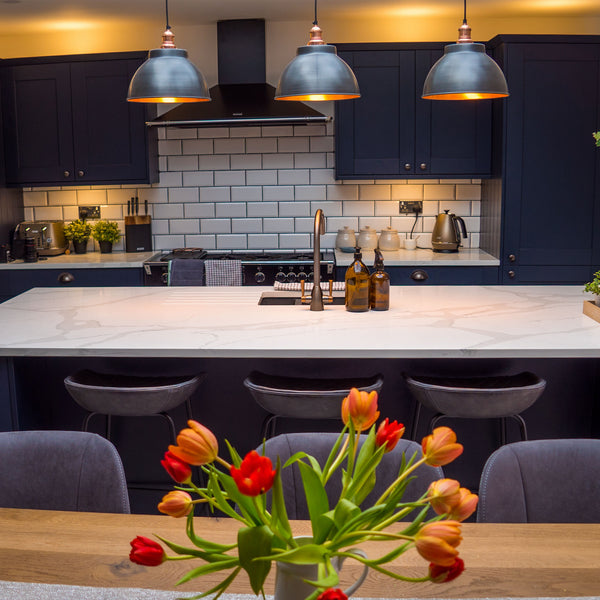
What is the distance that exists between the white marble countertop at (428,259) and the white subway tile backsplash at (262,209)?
2.17 ft

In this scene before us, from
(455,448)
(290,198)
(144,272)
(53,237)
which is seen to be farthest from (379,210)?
(455,448)

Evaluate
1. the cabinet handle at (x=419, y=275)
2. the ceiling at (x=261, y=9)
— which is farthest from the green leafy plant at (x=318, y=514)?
the ceiling at (x=261, y=9)

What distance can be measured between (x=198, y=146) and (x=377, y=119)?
53.1 inches

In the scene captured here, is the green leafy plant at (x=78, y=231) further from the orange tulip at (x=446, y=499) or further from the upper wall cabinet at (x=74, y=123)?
the orange tulip at (x=446, y=499)

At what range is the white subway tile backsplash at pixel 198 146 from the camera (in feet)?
18.1

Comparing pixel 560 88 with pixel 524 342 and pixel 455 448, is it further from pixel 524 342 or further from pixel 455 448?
pixel 455 448

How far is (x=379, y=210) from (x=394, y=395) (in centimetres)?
284

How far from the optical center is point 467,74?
8.73 ft

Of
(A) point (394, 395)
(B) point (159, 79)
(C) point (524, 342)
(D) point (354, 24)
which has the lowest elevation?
(A) point (394, 395)

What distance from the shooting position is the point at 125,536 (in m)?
1.46

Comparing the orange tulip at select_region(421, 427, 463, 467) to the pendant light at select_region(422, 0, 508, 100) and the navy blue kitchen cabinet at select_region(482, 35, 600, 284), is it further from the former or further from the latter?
the navy blue kitchen cabinet at select_region(482, 35, 600, 284)

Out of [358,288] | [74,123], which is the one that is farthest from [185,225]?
[358,288]

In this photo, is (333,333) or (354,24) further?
(354,24)

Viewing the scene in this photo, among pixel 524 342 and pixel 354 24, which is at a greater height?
pixel 354 24
